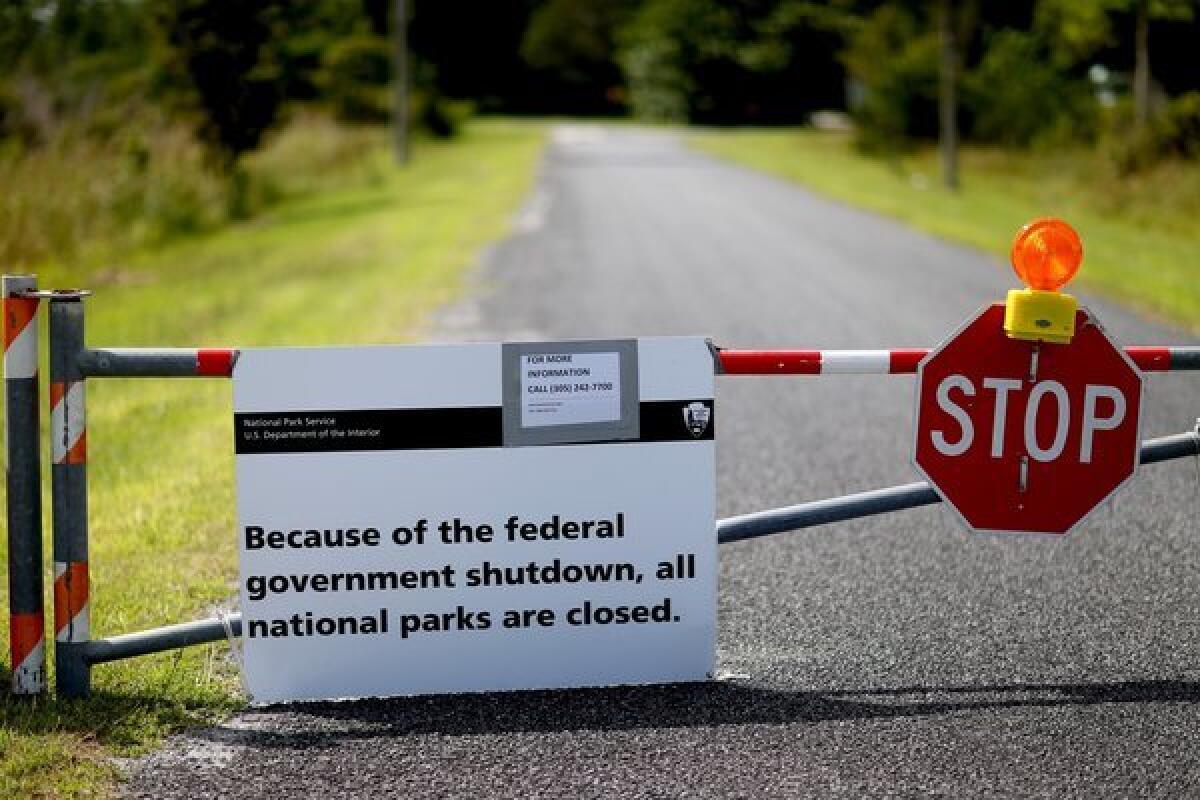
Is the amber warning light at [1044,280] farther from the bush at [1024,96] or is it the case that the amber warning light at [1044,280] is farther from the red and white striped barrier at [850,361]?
the bush at [1024,96]

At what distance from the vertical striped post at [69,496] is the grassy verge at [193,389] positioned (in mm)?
138

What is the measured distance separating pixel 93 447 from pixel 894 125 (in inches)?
1331

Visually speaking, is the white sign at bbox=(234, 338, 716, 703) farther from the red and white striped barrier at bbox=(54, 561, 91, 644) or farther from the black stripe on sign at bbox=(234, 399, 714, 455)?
the red and white striped barrier at bbox=(54, 561, 91, 644)

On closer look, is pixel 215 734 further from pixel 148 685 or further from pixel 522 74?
pixel 522 74

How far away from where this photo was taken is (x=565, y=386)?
459cm

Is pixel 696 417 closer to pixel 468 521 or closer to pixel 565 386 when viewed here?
pixel 565 386

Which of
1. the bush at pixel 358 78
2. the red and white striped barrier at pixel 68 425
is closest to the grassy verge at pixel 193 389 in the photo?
the red and white striped barrier at pixel 68 425

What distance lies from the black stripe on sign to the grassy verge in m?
0.77

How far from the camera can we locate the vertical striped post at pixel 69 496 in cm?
440

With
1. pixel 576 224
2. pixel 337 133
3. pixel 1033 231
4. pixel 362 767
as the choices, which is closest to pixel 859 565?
pixel 1033 231

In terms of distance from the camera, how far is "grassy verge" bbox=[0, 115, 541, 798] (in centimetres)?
434

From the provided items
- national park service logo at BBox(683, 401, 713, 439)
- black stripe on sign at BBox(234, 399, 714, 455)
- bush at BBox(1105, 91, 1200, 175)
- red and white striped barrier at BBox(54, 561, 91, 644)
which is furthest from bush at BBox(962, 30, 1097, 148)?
red and white striped barrier at BBox(54, 561, 91, 644)

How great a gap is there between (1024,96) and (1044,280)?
115 feet

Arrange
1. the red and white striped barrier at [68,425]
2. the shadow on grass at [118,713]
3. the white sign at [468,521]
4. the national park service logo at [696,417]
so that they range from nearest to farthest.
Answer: the shadow on grass at [118,713] → the red and white striped barrier at [68,425] → the white sign at [468,521] → the national park service logo at [696,417]
